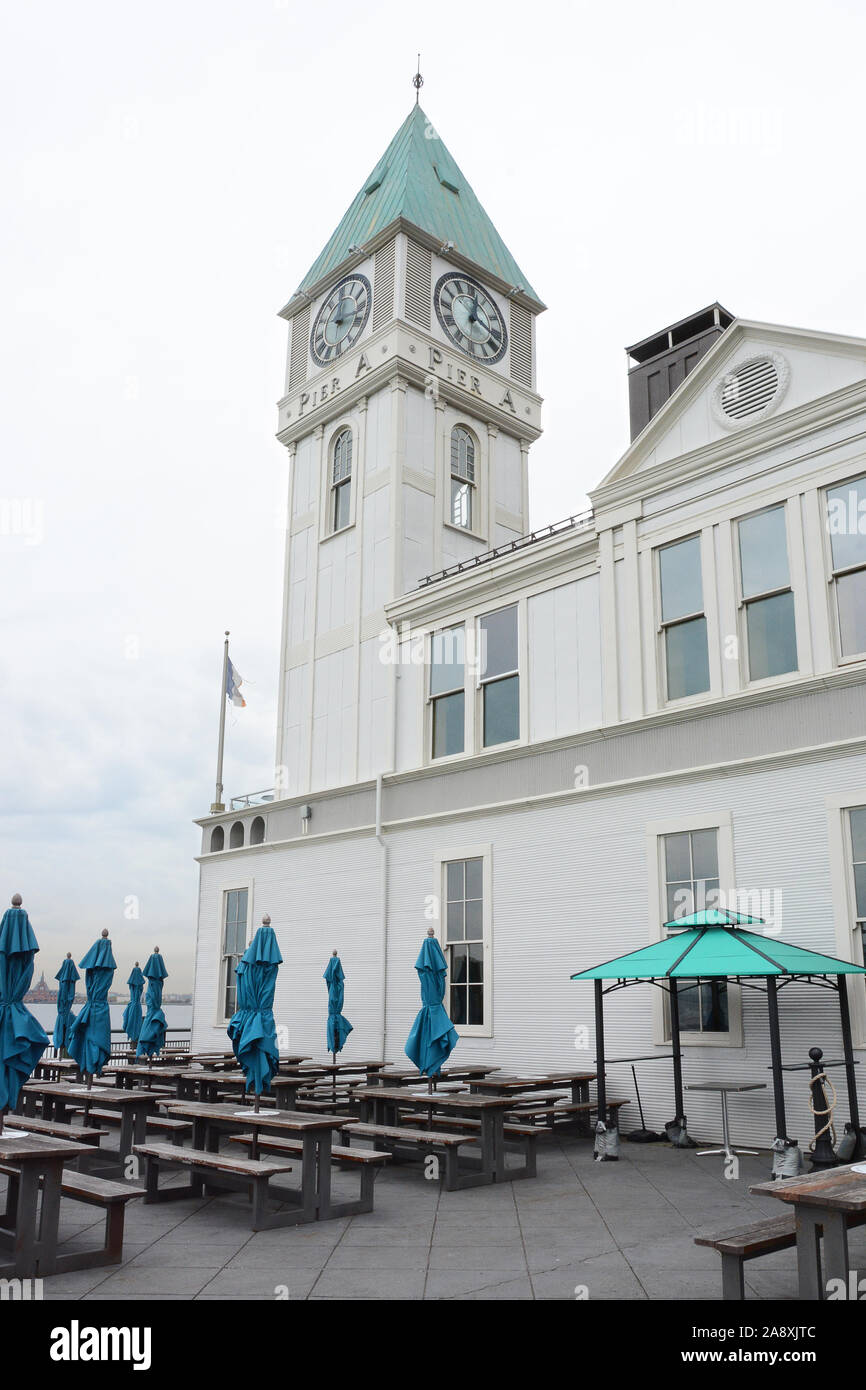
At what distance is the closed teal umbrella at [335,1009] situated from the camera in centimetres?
1678

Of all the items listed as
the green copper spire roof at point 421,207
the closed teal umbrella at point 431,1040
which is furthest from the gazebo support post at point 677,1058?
the green copper spire roof at point 421,207

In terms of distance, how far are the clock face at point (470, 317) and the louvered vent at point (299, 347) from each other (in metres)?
3.66

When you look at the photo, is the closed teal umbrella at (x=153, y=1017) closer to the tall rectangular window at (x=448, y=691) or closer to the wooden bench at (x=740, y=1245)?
the tall rectangular window at (x=448, y=691)

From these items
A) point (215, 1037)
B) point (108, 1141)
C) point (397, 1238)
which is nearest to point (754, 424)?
point (397, 1238)

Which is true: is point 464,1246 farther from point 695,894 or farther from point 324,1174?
point 695,894

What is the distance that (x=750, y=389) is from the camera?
15234 mm

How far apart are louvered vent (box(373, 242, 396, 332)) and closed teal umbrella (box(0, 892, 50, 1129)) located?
57.8ft

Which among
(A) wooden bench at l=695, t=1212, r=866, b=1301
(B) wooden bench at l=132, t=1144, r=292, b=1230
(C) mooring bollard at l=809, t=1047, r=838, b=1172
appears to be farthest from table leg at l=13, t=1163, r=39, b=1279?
(C) mooring bollard at l=809, t=1047, r=838, b=1172

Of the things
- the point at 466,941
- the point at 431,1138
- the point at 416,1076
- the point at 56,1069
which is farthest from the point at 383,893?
the point at 431,1138

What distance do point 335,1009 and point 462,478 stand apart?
12.1 m

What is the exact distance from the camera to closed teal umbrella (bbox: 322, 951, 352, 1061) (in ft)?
55.1

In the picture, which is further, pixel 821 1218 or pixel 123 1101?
pixel 123 1101
